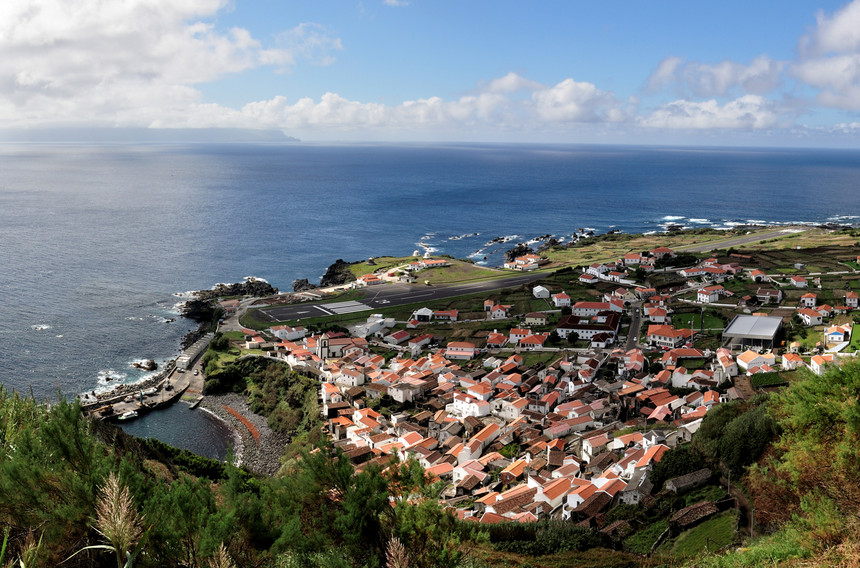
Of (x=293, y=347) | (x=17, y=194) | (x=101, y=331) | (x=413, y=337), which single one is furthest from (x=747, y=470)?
(x=17, y=194)

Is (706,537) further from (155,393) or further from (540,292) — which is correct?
(540,292)

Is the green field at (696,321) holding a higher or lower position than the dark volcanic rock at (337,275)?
higher

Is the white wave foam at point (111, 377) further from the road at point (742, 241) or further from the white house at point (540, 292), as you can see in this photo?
the road at point (742, 241)

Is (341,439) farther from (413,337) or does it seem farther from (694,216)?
(694,216)

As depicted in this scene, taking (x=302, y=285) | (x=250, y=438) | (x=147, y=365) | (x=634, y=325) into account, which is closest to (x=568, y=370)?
(x=634, y=325)

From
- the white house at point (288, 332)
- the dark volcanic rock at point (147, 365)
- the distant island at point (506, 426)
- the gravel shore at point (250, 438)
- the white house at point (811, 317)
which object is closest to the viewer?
the distant island at point (506, 426)

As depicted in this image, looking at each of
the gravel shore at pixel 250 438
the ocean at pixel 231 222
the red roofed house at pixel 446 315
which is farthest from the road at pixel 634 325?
the ocean at pixel 231 222
